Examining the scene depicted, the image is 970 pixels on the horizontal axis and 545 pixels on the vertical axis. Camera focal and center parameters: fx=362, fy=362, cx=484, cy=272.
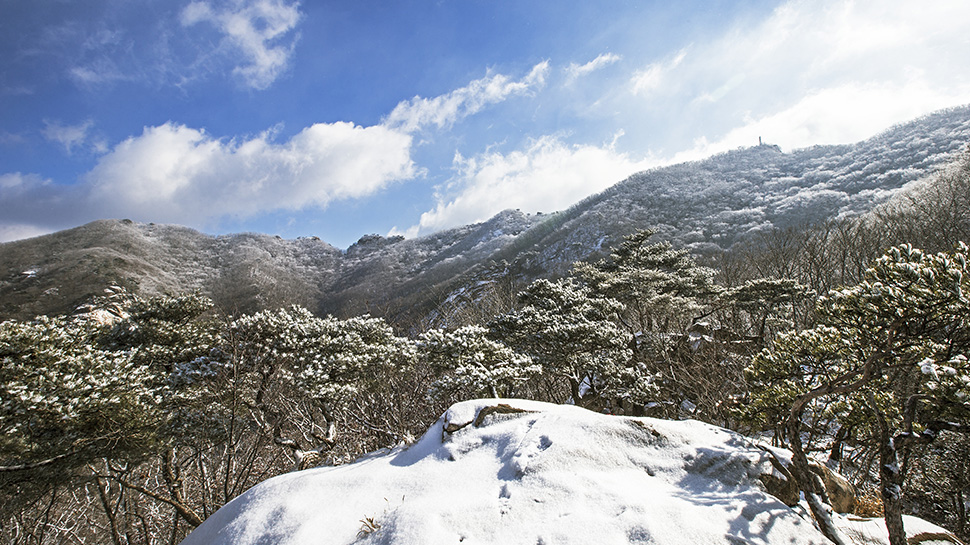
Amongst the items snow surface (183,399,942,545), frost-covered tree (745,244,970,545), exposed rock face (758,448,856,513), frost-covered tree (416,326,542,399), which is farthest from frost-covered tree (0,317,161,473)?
frost-covered tree (745,244,970,545)

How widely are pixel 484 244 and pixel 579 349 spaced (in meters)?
77.9

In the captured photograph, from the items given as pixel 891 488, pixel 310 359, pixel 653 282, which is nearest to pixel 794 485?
pixel 891 488

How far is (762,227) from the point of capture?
40531mm

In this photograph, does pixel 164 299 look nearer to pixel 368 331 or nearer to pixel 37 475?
pixel 37 475

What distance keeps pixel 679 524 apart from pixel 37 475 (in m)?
9.75

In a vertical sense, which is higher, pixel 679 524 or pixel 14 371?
pixel 14 371

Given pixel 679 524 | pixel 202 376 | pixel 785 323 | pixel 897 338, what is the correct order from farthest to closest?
pixel 785 323 < pixel 202 376 < pixel 897 338 < pixel 679 524

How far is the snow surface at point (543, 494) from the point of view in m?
3.18

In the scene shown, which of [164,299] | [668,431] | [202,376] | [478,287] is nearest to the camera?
[668,431]

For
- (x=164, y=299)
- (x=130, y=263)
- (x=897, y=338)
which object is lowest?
(x=897, y=338)

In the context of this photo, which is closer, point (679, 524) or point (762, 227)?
point (679, 524)

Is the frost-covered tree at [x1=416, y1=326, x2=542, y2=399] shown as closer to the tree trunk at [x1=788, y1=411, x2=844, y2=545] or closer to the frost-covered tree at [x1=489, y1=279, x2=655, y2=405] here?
the frost-covered tree at [x1=489, y1=279, x2=655, y2=405]

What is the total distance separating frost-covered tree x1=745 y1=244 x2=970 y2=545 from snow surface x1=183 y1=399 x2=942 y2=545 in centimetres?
70

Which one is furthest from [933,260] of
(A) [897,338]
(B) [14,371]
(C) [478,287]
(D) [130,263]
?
(D) [130,263]
